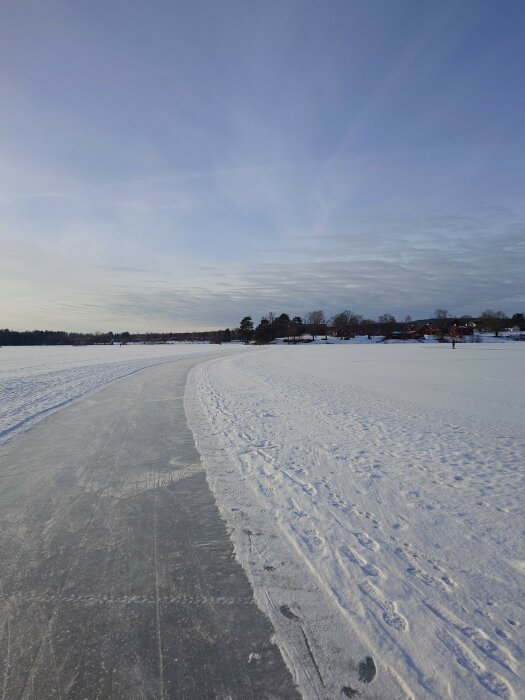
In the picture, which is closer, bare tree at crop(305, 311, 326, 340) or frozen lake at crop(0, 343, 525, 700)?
frozen lake at crop(0, 343, 525, 700)

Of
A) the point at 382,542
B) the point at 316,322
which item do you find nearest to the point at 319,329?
the point at 316,322

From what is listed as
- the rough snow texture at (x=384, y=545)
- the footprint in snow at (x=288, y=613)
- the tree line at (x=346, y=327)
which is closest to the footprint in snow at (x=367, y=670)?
the rough snow texture at (x=384, y=545)

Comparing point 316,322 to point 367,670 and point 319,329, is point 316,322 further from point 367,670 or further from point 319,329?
point 367,670

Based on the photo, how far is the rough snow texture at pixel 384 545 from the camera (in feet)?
7.99

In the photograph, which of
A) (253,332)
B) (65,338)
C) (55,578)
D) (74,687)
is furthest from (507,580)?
(65,338)

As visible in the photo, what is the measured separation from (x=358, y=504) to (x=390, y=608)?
6.23 ft

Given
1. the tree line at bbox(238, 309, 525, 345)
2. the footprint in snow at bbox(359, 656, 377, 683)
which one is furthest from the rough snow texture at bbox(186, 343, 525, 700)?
the tree line at bbox(238, 309, 525, 345)

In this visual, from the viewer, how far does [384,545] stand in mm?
3832

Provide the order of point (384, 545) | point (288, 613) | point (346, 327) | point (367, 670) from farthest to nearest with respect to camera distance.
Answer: point (346, 327), point (384, 545), point (288, 613), point (367, 670)

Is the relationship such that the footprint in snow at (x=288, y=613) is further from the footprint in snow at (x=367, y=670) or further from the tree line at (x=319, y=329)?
the tree line at (x=319, y=329)

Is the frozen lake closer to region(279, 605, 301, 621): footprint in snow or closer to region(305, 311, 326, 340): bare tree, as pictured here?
region(279, 605, 301, 621): footprint in snow

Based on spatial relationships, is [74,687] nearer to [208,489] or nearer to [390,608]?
[390,608]

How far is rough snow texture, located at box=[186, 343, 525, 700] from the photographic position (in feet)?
7.99

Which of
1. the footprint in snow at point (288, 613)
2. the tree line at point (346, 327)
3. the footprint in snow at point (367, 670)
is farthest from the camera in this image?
the tree line at point (346, 327)
